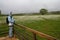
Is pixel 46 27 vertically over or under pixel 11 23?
under

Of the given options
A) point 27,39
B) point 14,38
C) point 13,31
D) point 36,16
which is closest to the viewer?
point 27,39

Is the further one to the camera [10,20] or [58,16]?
[58,16]

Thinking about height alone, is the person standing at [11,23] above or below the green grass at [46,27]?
above

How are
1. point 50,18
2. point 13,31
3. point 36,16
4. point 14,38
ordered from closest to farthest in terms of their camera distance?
point 14,38, point 13,31, point 36,16, point 50,18

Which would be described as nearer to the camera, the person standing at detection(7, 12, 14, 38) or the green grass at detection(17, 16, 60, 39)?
the person standing at detection(7, 12, 14, 38)

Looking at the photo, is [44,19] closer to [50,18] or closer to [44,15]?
[44,15]

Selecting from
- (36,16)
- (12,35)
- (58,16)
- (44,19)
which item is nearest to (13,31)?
(12,35)

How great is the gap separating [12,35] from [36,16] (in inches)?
2050

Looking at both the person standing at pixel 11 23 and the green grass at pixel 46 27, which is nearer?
the person standing at pixel 11 23

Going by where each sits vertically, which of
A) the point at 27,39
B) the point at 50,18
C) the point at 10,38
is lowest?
the point at 50,18

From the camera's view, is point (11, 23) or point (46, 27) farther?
point (46, 27)

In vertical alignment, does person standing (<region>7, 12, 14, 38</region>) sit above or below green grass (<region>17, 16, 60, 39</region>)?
above

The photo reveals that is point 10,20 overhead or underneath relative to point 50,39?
underneath

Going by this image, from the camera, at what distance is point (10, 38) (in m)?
6.51
